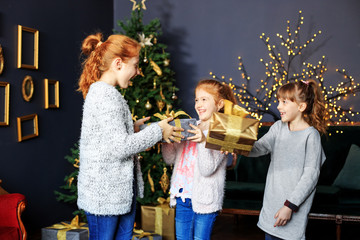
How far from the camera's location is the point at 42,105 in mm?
3668

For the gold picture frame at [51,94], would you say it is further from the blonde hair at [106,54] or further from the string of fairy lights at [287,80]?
the blonde hair at [106,54]

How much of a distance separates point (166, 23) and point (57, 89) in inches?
70.4

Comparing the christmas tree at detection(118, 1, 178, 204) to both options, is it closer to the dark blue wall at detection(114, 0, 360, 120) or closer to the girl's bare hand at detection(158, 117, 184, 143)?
the dark blue wall at detection(114, 0, 360, 120)

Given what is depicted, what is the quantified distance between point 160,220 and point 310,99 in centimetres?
191

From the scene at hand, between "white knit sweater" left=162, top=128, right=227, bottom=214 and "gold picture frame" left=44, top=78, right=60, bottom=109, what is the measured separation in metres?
2.37

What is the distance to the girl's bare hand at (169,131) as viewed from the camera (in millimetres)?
1592

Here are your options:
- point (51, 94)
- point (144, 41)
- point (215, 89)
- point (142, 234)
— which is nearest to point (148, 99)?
point (144, 41)

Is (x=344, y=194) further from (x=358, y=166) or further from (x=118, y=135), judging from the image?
(x=118, y=135)

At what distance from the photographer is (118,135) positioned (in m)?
1.43

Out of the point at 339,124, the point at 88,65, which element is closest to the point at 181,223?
the point at 88,65

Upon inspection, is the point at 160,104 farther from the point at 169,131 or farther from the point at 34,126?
the point at 169,131

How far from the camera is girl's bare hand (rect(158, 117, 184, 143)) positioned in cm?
159

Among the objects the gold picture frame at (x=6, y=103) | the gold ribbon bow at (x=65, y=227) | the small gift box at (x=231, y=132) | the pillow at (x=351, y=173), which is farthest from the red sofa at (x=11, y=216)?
the pillow at (x=351, y=173)

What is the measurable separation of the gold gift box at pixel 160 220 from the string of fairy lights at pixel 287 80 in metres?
1.77
